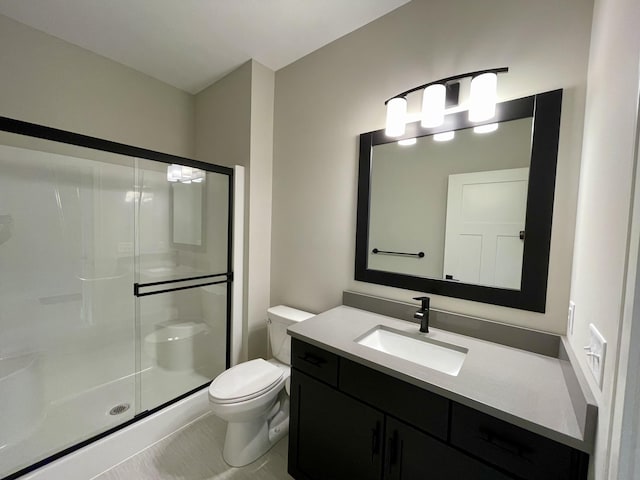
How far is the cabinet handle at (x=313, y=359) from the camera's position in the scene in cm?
123

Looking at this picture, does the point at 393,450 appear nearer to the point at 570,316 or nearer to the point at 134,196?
the point at 570,316

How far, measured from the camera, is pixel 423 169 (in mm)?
1490

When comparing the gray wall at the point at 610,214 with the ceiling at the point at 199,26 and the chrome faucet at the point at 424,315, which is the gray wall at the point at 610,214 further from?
the ceiling at the point at 199,26

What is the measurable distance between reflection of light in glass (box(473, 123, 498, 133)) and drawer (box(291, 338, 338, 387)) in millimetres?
1263

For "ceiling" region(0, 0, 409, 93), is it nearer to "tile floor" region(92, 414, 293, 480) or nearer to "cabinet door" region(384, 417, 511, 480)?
"cabinet door" region(384, 417, 511, 480)

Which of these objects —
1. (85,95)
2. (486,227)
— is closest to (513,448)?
(486,227)

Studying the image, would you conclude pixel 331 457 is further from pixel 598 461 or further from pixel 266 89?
pixel 266 89

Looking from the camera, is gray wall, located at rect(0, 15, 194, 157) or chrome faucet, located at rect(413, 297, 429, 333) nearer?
chrome faucet, located at rect(413, 297, 429, 333)

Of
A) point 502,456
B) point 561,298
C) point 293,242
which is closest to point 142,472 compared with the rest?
point 293,242

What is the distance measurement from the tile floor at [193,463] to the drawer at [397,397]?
827 mm

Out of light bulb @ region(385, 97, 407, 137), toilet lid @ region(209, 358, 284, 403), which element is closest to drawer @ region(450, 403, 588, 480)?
toilet lid @ region(209, 358, 284, 403)

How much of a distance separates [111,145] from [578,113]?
7.30ft

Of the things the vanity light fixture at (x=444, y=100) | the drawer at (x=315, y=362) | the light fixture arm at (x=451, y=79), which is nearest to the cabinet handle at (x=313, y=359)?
the drawer at (x=315, y=362)

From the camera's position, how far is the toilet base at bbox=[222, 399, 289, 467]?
1.52 meters
